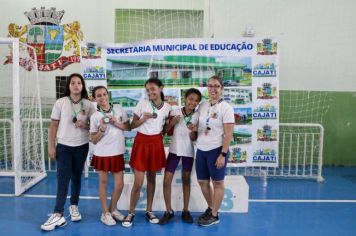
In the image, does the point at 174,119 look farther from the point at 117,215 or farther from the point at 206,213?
the point at 117,215

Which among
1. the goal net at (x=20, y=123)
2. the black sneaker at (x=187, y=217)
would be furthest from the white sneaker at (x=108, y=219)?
the goal net at (x=20, y=123)

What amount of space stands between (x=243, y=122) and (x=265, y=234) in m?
1.84

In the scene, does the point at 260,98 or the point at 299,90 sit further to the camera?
the point at 299,90

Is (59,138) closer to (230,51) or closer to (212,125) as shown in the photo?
(212,125)

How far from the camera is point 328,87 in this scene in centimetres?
598

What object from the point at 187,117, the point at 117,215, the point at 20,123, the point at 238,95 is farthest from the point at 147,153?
the point at 20,123

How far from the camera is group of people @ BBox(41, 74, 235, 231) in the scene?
3363 mm

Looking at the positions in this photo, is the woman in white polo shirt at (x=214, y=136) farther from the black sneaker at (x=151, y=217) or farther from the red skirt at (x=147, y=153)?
the black sneaker at (x=151, y=217)

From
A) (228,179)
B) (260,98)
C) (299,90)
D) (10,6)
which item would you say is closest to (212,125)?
(228,179)

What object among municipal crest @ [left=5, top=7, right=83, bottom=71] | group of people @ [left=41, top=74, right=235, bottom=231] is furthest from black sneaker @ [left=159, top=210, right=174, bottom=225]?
municipal crest @ [left=5, top=7, right=83, bottom=71]

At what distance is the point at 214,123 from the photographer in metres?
3.36

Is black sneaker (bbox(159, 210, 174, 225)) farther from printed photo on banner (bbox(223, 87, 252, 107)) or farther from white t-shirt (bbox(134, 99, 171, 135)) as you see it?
printed photo on banner (bbox(223, 87, 252, 107))

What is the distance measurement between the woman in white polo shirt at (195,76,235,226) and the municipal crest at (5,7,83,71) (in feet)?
11.1

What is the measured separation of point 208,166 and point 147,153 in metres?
0.62
